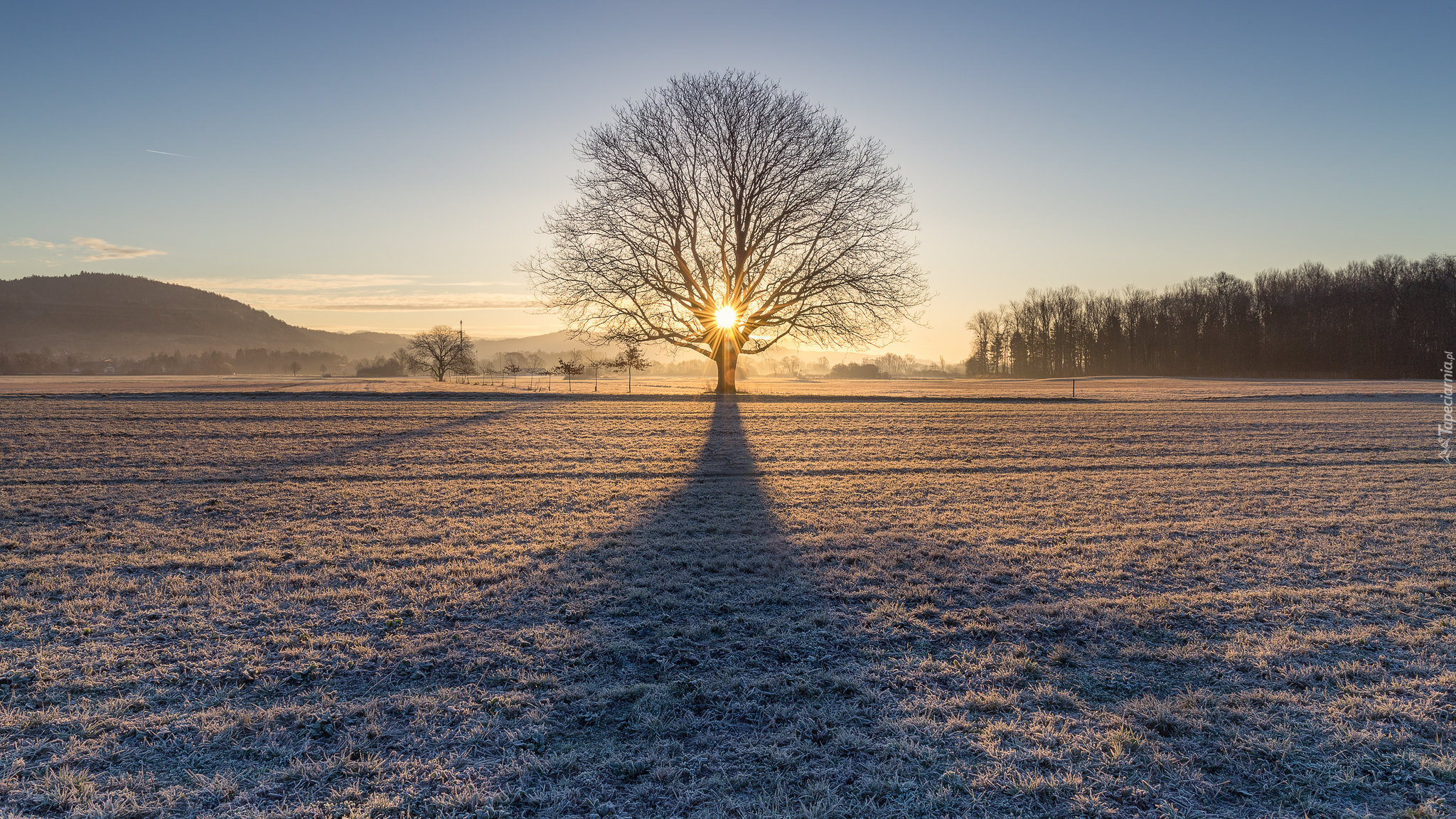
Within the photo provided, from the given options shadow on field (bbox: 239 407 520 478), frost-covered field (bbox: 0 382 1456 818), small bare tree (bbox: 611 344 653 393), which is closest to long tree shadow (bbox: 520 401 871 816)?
frost-covered field (bbox: 0 382 1456 818)

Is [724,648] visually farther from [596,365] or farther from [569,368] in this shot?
[569,368]

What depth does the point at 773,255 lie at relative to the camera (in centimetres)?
3441

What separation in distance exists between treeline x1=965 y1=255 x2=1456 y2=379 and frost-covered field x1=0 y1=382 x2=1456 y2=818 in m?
86.3

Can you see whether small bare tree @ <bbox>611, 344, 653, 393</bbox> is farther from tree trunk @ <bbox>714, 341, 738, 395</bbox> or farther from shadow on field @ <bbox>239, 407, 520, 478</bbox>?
shadow on field @ <bbox>239, 407, 520, 478</bbox>

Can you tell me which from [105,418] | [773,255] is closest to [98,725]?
[105,418]

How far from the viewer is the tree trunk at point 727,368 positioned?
37.8 meters

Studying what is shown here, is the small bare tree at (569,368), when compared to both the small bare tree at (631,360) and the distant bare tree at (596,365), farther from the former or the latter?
the small bare tree at (631,360)

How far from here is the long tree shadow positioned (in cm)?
373

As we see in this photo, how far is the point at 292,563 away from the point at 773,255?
2930 cm

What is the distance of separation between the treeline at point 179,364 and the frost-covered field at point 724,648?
136352 mm

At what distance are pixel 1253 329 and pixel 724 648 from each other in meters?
Result: 107

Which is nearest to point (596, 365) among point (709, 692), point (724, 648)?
point (724, 648)

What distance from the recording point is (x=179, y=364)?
156 m

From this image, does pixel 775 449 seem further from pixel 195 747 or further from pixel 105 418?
pixel 105 418
